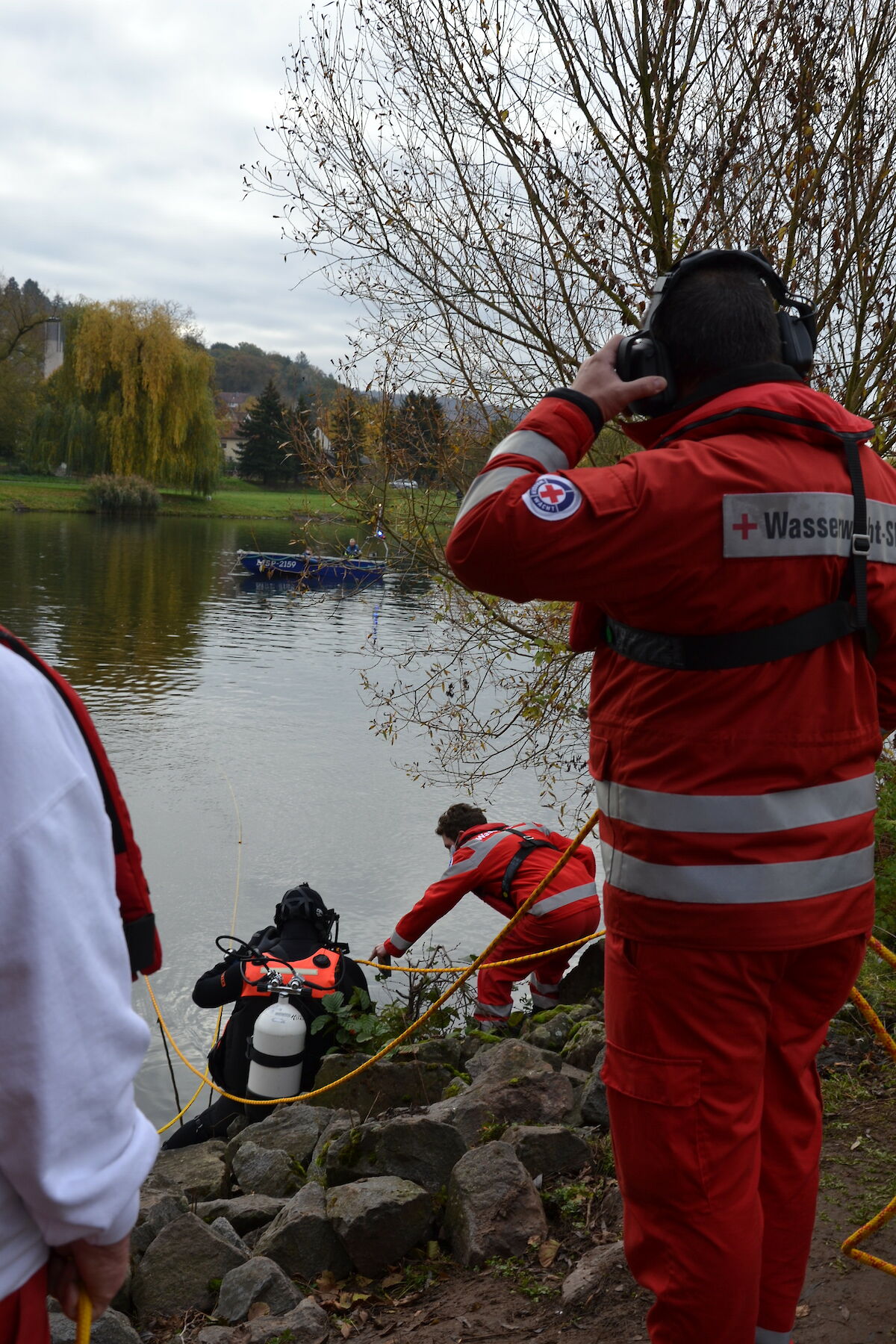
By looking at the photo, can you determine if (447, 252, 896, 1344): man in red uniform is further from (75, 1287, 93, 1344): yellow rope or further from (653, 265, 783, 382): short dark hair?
(75, 1287, 93, 1344): yellow rope

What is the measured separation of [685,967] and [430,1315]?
1793mm

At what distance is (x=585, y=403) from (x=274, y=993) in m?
4.32

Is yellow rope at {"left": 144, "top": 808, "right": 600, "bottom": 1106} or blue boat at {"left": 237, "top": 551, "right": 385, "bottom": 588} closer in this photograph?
yellow rope at {"left": 144, "top": 808, "right": 600, "bottom": 1106}

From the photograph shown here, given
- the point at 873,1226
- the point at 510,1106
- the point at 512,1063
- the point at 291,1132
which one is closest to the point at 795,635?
the point at 873,1226

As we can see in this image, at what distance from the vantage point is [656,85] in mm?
6070

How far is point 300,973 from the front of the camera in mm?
5902

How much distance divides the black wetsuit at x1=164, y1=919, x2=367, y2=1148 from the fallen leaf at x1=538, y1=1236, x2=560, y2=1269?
101 inches

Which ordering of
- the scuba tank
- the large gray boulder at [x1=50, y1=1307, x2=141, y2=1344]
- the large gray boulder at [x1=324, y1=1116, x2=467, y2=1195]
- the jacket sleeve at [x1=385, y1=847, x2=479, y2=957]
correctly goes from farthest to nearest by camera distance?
the jacket sleeve at [x1=385, y1=847, x2=479, y2=957]
the scuba tank
the large gray boulder at [x1=324, y1=1116, x2=467, y2=1195]
the large gray boulder at [x1=50, y1=1307, x2=141, y2=1344]

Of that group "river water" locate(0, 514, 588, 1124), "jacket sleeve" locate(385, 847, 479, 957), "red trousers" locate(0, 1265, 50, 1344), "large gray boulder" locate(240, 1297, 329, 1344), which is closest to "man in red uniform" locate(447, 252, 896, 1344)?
"red trousers" locate(0, 1265, 50, 1344)

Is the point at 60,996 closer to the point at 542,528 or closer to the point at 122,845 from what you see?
the point at 122,845

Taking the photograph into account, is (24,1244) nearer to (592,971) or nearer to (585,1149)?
(585,1149)

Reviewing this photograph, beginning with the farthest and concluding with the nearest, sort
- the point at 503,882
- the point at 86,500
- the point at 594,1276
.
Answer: the point at 86,500 < the point at 503,882 < the point at 594,1276

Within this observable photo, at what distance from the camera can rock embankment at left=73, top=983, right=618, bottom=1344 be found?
346 centimetres

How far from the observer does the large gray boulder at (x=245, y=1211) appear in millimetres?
4453
